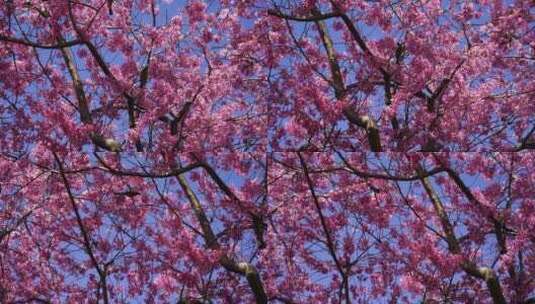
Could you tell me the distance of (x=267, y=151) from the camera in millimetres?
2953

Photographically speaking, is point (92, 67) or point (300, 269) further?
point (92, 67)

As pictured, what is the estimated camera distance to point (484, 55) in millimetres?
3080

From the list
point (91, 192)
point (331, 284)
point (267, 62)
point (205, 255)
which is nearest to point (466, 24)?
point (267, 62)

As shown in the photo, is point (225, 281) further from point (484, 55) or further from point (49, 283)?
point (484, 55)

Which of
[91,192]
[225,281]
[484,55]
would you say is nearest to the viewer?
[225,281]

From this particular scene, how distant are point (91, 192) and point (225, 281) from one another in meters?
0.73

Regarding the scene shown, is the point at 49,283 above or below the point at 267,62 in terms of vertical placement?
below

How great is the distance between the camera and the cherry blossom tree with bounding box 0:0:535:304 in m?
2.70

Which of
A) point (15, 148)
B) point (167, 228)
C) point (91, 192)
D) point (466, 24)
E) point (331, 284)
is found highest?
point (466, 24)

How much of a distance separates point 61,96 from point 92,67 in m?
0.20

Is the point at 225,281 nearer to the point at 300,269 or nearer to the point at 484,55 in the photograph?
the point at 300,269

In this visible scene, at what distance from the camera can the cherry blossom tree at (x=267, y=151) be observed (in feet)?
8.84

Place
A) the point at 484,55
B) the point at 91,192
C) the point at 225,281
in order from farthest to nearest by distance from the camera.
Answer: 1. the point at 484,55
2. the point at 91,192
3. the point at 225,281

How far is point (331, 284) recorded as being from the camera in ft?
8.85
